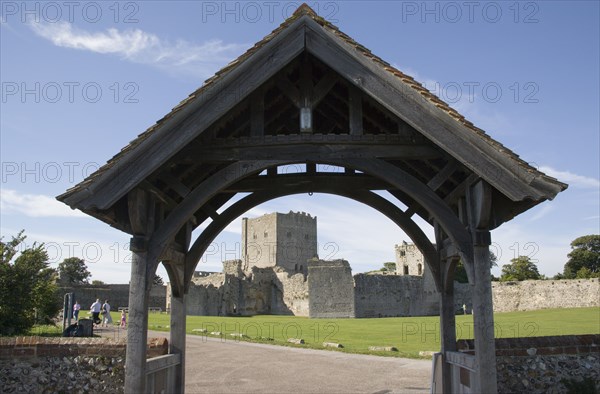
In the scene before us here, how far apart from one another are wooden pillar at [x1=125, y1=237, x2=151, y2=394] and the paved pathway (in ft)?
15.8

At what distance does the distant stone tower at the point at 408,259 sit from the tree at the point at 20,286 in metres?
53.5

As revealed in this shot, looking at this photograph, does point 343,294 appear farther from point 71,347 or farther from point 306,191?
point 71,347

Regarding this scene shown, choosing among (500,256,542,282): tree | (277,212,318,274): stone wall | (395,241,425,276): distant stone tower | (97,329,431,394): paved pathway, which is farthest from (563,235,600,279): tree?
(97,329,431,394): paved pathway

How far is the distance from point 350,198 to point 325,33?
314cm

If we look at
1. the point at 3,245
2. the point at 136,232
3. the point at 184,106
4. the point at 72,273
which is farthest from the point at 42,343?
the point at 72,273

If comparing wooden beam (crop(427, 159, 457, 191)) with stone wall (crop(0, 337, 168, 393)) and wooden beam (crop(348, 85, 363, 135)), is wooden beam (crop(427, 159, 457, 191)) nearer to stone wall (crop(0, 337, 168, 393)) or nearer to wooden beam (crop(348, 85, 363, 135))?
wooden beam (crop(348, 85, 363, 135))

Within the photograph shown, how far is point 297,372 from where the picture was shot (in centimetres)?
1345

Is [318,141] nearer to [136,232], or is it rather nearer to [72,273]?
[136,232]

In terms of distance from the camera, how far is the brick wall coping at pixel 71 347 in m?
8.43

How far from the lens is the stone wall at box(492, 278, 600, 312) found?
4603 centimetres

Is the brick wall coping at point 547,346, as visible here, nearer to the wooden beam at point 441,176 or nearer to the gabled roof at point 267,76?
the wooden beam at point 441,176

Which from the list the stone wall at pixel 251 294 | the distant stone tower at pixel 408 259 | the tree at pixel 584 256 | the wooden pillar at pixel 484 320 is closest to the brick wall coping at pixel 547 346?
the wooden pillar at pixel 484 320

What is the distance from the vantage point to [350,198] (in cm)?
873

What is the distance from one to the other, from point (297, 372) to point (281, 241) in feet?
216
